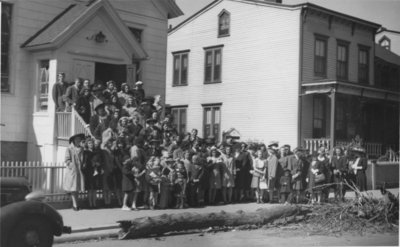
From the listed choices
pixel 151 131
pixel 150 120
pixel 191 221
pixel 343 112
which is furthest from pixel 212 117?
pixel 191 221

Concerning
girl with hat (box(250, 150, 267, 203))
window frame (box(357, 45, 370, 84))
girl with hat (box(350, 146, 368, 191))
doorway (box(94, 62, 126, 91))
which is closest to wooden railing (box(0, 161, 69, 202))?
doorway (box(94, 62, 126, 91))

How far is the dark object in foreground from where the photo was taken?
564 cm

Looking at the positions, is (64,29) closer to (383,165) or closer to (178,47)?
(383,165)

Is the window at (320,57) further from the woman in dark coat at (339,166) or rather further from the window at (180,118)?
the woman in dark coat at (339,166)

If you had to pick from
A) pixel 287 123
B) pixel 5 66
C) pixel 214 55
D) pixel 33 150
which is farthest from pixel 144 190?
pixel 214 55

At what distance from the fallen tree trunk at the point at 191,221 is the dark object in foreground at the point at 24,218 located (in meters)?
1.66

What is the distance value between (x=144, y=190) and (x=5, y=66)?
4.51 meters

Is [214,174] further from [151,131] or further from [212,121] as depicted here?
[212,121]

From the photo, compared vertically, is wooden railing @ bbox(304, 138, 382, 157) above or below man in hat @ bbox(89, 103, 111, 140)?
below

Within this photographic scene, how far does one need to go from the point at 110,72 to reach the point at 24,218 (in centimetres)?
994

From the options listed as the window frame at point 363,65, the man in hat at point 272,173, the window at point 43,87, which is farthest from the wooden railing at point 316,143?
the window at point 43,87

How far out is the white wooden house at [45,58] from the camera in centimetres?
1240

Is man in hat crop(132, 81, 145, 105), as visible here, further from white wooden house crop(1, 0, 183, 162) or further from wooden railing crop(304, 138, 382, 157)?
wooden railing crop(304, 138, 382, 157)

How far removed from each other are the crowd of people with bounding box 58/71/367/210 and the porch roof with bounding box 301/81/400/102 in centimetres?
461
